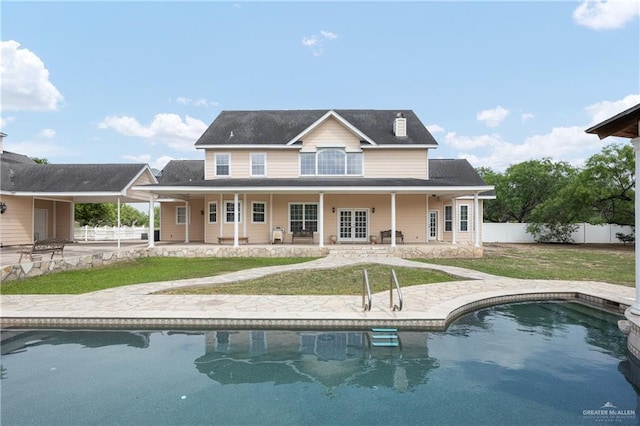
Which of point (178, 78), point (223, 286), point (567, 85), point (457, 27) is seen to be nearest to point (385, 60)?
point (457, 27)

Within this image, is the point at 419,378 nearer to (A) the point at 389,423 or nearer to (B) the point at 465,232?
(A) the point at 389,423

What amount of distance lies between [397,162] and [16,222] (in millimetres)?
21115

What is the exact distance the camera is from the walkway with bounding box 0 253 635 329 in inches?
259

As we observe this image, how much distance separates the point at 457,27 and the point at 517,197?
76.6 feet

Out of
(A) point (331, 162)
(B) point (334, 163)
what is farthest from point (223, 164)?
(B) point (334, 163)

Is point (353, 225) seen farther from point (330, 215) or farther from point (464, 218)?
point (464, 218)

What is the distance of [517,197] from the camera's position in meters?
33.4

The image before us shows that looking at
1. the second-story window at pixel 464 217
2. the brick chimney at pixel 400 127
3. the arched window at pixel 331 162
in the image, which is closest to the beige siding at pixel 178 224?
the arched window at pixel 331 162

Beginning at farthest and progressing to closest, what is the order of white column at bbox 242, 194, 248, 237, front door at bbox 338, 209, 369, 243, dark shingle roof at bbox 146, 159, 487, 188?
1. front door at bbox 338, 209, 369, 243
2. white column at bbox 242, 194, 248, 237
3. dark shingle roof at bbox 146, 159, 487, 188

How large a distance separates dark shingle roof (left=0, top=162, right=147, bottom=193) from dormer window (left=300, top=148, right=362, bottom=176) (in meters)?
10.1

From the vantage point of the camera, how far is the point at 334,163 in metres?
19.7

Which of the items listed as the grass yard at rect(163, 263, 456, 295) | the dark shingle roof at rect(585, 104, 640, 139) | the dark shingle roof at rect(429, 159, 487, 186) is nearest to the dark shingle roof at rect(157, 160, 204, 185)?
the grass yard at rect(163, 263, 456, 295)

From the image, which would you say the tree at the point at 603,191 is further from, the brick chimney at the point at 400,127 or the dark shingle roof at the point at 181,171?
the dark shingle roof at the point at 181,171

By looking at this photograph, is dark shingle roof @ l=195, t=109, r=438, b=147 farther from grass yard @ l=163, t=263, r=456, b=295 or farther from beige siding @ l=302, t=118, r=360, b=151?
grass yard @ l=163, t=263, r=456, b=295
